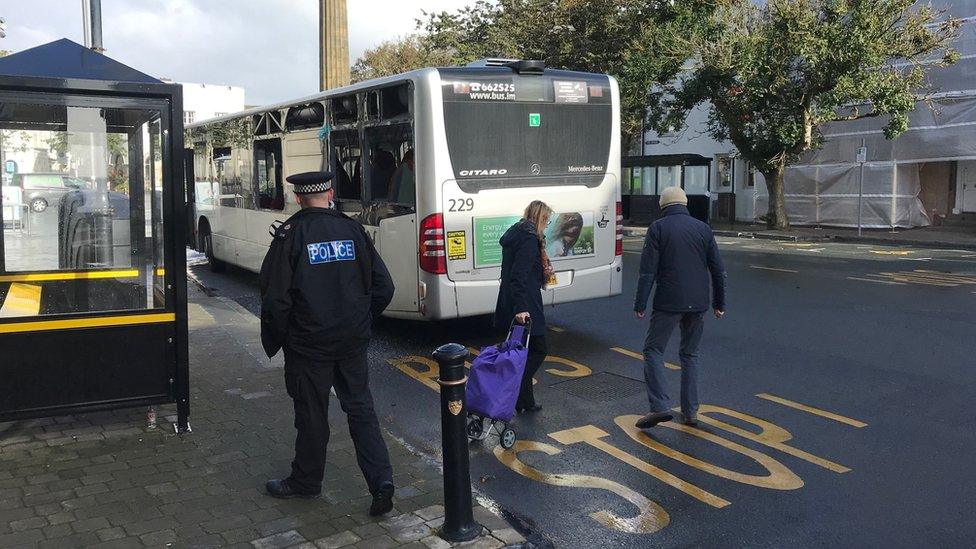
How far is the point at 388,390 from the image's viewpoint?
7102 mm

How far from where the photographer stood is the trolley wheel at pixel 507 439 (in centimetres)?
548

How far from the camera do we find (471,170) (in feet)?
27.0

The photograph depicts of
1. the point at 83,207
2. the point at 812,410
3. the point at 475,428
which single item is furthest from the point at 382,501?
the point at 812,410

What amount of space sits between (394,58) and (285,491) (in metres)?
39.6

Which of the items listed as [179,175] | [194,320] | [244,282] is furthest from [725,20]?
[179,175]

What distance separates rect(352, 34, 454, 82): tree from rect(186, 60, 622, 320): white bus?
2787 centimetres

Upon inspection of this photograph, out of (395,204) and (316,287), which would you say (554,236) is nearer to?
(395,204)

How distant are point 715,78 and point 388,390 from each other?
1874 centimetres

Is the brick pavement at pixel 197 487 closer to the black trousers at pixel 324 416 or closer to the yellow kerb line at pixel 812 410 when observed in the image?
the black trousers at pixel 324 416

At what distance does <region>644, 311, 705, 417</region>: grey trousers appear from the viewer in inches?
229

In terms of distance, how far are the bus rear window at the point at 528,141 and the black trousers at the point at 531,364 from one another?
2620 millimetres

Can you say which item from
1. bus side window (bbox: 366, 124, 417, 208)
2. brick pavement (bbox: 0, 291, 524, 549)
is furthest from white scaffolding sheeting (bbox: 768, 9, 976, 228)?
brick pavement (bbox: 0, 291, 524, 549)

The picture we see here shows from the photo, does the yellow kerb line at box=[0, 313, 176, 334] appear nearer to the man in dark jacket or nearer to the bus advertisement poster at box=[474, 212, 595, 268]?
the man in dark jacket

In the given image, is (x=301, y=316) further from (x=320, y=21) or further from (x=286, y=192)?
(x=320, y=21)
